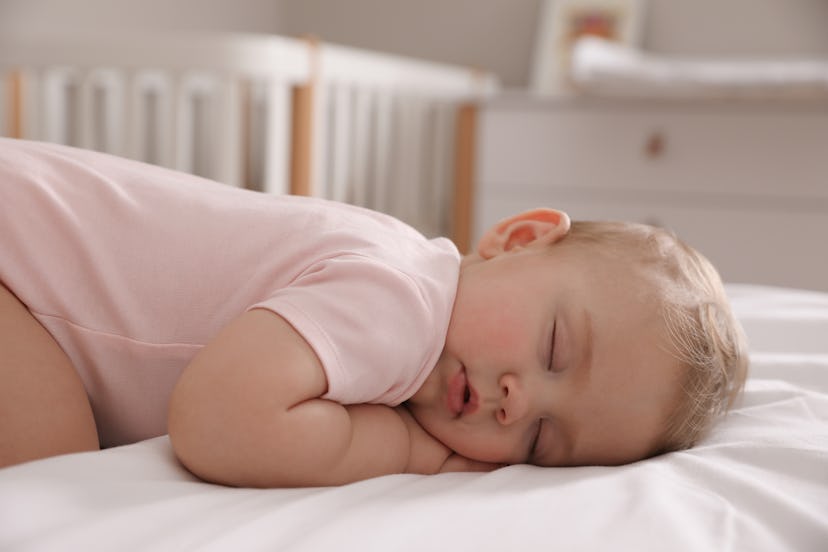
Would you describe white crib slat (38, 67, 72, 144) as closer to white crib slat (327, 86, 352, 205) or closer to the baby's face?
white crib slat (327, 86, 352, 205)

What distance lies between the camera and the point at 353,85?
75.9 inches

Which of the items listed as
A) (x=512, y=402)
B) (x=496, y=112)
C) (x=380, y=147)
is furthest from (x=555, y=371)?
(x=496, y=112)

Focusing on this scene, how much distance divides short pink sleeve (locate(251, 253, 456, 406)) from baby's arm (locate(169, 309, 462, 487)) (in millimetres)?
11

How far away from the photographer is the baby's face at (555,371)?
69 centimetres

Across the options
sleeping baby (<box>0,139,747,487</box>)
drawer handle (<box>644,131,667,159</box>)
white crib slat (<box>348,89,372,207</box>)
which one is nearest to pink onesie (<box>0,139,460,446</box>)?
sleeping baby (<box>0,139,747,487</box>)

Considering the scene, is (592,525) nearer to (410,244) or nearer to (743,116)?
(410,244)

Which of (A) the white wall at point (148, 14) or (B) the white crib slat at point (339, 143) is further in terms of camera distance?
(A) the white wall at point (148, 14)

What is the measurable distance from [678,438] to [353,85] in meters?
1.35

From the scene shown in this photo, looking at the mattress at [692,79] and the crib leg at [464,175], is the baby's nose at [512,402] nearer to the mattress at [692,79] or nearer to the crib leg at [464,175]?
the mattress at [692,79]

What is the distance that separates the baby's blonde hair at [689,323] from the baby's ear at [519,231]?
0.02 m

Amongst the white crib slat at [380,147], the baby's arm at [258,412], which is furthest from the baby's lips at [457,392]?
the white crib slat at [380,147]

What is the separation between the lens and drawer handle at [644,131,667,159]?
7.54 feet

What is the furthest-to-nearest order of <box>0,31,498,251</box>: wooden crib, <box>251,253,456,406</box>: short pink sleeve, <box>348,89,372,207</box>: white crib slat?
<box>348,89,372,207</box>: white crib slat < <box>0,31,498,251</box>: wooden crib < <box>251,253,456,406</box>: short pink sleeve

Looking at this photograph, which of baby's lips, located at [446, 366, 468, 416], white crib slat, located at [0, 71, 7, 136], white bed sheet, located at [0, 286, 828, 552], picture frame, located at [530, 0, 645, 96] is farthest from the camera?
picture frame, located at [530, 0, 645, 96]
